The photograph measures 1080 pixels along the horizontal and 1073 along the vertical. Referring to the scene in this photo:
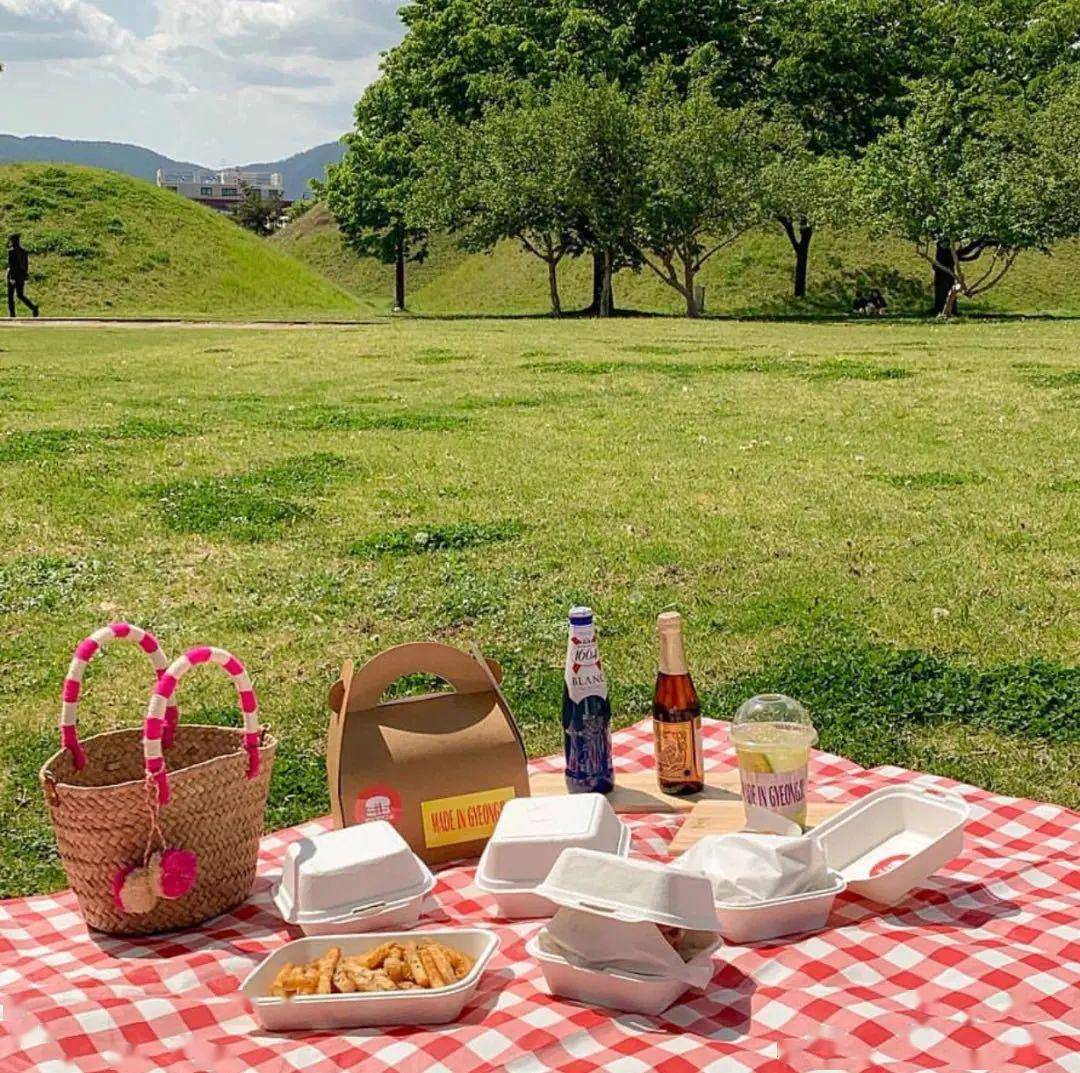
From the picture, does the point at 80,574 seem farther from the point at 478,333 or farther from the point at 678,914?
the point at 478,333

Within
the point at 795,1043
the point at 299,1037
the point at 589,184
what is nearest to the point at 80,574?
the point at 299,1037

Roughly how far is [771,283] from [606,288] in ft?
36.3

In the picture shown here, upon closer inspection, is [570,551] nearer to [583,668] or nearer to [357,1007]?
[583,668]

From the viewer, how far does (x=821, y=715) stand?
5.84 metres

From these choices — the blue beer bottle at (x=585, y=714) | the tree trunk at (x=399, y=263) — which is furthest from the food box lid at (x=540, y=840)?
the tree trunk at (x=399, y=263)

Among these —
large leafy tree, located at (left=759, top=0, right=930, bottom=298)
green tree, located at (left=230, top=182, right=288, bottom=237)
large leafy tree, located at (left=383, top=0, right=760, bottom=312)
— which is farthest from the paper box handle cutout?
green tree, located at (left=230, top=182, right=288, bottom=237)

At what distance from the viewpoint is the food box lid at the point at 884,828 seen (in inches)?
151

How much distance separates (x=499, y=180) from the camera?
4147 cm

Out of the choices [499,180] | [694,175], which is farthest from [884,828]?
[499,180]

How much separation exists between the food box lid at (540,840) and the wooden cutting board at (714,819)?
0.32 meters

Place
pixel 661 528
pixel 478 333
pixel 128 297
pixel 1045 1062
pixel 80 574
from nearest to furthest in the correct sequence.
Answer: pixel 1045 1062
pixel 80 574
pixel 661 528
pixel 478 333
pixel 128 297

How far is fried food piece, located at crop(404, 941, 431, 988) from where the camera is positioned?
307 cm

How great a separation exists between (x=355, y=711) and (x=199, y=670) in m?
3.02

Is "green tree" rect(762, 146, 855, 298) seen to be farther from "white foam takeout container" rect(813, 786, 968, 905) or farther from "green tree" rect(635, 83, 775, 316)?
"white foam takeout container" rect(813, 786, 968, 905)
